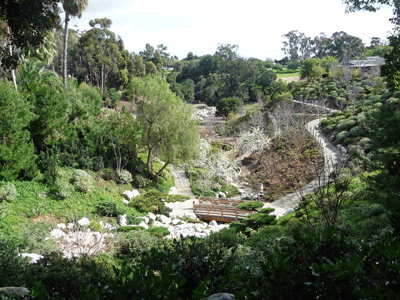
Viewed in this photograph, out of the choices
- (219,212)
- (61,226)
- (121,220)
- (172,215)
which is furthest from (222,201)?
(61,226)

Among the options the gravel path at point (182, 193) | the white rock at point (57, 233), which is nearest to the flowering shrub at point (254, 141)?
the gravel path at point (182, 193)

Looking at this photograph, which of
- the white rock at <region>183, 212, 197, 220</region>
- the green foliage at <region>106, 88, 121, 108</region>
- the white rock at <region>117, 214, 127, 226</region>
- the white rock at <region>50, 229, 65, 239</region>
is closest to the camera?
the white rock at <region>50, 229, 65, 239</region>

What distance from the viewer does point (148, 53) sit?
A: 5934 cm

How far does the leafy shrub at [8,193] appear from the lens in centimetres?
973

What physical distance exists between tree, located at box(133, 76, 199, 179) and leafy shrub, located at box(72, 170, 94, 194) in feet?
15.4

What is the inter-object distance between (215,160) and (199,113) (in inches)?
993

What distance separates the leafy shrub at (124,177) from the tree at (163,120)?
7.29ft

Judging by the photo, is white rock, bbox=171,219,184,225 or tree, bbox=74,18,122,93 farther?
tree, bbox=74,18,122,93

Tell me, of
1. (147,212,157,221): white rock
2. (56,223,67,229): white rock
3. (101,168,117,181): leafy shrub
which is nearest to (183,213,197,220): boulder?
(147,212,157,221): white rock

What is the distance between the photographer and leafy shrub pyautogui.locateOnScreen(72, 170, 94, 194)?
1206 centimetres

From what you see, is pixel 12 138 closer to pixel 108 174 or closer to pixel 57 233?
pixel 57 233

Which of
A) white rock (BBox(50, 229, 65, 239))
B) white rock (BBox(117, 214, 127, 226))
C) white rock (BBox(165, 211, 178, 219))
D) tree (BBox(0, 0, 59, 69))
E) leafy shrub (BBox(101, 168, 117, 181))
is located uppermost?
tree (BBox(0, 0, 59, 69))

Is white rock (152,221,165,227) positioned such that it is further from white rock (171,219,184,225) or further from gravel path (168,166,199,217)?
gravel path (168,166,199,217)

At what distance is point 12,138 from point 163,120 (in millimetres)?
7340
